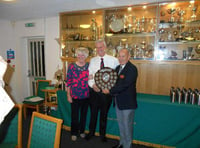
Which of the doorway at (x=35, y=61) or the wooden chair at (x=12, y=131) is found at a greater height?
the doorway at (x=35, y=61)

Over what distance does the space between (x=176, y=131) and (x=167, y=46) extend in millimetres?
1436

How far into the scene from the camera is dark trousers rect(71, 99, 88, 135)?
2418 millimetres

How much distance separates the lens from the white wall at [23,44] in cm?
370

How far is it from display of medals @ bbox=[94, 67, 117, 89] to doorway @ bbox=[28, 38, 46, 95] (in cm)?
246

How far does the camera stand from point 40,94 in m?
3.62

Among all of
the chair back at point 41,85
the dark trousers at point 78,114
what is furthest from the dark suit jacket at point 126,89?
the chair back at point 41,85

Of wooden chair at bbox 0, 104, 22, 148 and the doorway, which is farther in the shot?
the doorway

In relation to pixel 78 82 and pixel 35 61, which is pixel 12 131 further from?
pixel 35 61

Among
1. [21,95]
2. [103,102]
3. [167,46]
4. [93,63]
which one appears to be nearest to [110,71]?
[93,63]

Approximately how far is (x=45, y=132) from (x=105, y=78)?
1105mm

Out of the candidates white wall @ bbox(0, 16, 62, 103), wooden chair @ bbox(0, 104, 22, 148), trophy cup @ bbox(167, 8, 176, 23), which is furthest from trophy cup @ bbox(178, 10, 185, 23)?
wooden chair @ bbox(0, 104, 22, 148)

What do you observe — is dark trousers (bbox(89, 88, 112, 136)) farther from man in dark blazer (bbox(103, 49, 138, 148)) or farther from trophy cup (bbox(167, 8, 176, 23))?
trophy cup (bbox(167, 8, 176, 23))

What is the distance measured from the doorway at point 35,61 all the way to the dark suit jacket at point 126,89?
2805 mm

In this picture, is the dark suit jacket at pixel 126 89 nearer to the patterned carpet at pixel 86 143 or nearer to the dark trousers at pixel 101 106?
the dark trousers at pixel 101 106
